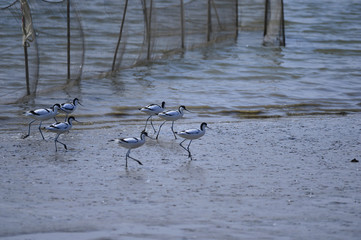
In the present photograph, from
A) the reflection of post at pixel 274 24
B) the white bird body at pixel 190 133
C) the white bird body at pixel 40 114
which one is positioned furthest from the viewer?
the reflection of post at pixel 274 24

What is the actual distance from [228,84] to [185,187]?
9298 mm

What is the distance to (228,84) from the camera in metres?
16.9

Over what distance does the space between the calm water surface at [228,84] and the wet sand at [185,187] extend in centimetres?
226

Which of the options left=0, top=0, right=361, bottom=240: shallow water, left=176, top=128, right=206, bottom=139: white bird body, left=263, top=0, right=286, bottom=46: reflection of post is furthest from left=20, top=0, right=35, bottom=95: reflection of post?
left=263, top=0, right=286, bottom=46: reflection of post

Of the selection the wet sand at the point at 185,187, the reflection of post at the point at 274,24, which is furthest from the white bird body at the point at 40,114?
the reflection of post at the point at 274,24

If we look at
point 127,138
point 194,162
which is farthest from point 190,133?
point 127,138

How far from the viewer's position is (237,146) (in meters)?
10.2

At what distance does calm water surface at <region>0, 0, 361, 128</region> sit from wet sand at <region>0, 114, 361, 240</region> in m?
2.26

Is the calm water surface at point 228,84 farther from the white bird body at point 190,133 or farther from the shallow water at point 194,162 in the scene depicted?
the white bird body at point 190,133

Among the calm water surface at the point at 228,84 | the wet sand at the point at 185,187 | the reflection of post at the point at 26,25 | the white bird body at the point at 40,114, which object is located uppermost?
the reflection of post at the point at 26,25

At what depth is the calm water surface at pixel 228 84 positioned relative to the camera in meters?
13.7

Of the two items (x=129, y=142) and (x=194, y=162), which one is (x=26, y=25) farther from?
(x=194, y=162)

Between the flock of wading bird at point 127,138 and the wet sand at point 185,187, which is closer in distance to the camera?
the wet sand at point 185,187

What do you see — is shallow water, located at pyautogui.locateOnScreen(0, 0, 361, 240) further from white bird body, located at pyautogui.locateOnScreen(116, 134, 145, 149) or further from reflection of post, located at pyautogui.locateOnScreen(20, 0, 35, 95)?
reflection of post, located at pyautogui.locateOnScreen(20, 0, 35, 95)
